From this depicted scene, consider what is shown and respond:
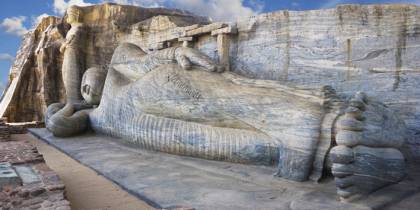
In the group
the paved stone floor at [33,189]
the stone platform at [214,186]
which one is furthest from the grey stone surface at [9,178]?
the stone platform at [214,186]

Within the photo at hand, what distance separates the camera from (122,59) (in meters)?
5.09

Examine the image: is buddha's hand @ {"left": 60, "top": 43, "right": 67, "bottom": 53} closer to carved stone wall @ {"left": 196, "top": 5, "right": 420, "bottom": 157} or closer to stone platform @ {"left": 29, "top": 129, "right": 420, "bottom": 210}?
stone platform @ {"left": 29, "top": 129, "right": 420, "bottom": 210}

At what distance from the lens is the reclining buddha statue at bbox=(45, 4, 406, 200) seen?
223cm

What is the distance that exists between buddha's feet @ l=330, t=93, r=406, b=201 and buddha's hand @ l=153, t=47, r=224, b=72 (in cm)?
179

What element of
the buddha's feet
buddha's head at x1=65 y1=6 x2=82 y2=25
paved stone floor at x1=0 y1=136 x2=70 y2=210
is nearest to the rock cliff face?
the buddha's feet

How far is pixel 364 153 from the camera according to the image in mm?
2193

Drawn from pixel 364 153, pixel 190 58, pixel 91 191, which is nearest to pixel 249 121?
pixel 364 153

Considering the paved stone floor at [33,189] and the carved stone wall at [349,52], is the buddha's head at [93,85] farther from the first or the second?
the paved stone floor at [33,189]

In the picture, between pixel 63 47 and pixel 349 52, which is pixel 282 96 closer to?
pixel 349 52

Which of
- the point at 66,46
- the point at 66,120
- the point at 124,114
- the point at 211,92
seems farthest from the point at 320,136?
the point at 66,46

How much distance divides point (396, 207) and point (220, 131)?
1.57 metres

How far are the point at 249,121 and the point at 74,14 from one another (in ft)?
18.8

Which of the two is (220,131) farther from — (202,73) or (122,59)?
(122,59)

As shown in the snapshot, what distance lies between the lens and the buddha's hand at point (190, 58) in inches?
150
